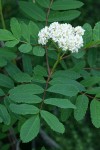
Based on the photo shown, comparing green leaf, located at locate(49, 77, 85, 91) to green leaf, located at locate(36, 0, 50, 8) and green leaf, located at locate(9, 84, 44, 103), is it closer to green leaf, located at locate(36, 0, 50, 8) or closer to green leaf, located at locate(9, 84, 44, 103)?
green leaf, located at locate(9, 84, 44, 103)

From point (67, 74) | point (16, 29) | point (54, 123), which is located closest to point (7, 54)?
point (16, 29)

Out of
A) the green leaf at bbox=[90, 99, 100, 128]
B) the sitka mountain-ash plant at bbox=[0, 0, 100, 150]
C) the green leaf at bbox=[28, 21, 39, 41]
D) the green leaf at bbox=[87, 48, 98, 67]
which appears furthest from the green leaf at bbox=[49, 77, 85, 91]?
the green leaf at bbox=[87, 48, 98, 67]

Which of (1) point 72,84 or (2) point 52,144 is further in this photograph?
(2) point 52,144

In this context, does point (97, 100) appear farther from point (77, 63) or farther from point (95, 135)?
point (95, 135)

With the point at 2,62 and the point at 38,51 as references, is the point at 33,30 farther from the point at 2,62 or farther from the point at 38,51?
the point at 2,62

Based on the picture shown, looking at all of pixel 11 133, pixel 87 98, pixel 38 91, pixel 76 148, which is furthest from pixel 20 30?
pixel 76 148

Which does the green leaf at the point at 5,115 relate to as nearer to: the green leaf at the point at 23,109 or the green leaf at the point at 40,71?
the green leaf at the point at 23,109

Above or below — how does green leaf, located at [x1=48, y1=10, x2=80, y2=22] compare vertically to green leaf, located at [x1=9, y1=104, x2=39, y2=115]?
above

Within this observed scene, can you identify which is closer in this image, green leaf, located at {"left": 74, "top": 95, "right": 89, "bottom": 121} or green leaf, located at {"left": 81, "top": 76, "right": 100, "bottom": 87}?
green leaf, located at {"left": 74, "top": 95, "right": 89, "bottom": 121}
